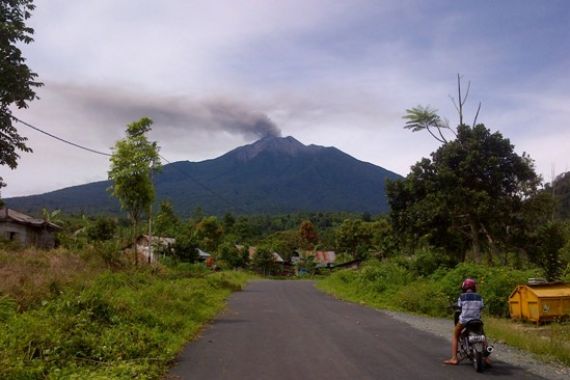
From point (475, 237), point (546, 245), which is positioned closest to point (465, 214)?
point (475, 237)

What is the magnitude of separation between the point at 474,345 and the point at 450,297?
418 inches

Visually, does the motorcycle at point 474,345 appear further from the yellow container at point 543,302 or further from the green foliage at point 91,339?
the yellow container at point 543,302

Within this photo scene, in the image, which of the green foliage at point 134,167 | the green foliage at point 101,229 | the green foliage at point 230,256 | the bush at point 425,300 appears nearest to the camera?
the bush at point 425,300

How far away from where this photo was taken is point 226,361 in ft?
29.2

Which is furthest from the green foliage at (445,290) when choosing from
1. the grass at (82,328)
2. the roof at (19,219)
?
the roof at (19,219)

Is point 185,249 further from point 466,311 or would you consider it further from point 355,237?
point 466,311

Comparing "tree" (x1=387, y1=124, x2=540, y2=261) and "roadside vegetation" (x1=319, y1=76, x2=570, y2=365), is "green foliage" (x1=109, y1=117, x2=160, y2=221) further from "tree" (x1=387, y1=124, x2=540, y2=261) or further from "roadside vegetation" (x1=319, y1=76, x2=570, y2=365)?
"tree" (x1=387, y1=124, x2=540, y2=261)

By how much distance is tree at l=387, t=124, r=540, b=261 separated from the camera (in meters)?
24.8

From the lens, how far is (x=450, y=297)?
60.8ft

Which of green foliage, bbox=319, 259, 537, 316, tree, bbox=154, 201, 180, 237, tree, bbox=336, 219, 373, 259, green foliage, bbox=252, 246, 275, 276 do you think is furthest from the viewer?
tree, bbox=336, 219, 373, 259

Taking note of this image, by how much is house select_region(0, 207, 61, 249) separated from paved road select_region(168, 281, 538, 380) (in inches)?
1107

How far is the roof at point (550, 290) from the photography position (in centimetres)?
1509

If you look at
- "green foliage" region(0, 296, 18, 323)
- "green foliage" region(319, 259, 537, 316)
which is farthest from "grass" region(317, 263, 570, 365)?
"green foliage" region(0, 296, 18, 323)

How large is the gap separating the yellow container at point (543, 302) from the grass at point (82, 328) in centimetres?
890
